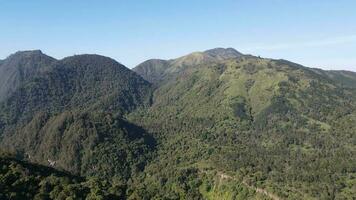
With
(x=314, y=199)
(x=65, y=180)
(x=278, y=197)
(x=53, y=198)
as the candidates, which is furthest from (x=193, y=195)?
(x=53, y=198)

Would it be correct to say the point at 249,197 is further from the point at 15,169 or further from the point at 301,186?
the point at 15,169

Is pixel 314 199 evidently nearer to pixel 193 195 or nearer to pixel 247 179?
pixel 247 179

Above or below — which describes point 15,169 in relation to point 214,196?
above

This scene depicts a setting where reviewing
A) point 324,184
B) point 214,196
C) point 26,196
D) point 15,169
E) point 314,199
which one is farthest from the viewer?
point 214,196

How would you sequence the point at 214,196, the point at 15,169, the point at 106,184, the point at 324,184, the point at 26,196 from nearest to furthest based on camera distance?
the point at 26,196, the point at 15,169, the point at 106,184, the point at 324,184, the point at 214,196

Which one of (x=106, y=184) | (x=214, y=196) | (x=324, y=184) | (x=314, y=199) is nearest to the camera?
(x=106, y=184)

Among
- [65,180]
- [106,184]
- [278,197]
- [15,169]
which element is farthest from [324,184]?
[15,169]

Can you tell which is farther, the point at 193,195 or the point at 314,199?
the point at 193,195

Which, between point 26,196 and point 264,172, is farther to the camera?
point 264,172

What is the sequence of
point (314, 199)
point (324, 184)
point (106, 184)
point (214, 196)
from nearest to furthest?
1. point (106, 184)
2. point (314, 199)
3. point (324, 184)
4. point (214, 196)
